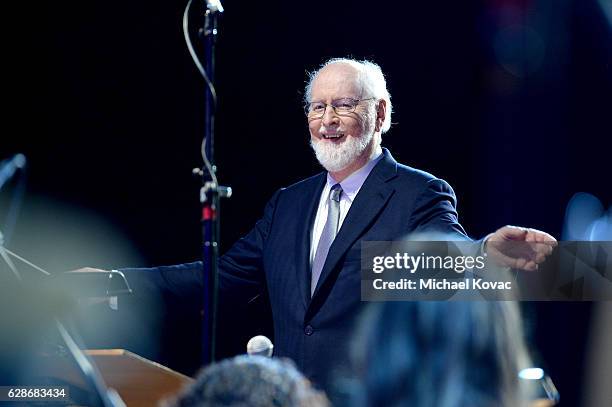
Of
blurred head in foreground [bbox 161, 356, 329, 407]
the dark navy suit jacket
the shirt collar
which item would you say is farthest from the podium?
the shirt collar

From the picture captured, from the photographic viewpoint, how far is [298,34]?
3.91m

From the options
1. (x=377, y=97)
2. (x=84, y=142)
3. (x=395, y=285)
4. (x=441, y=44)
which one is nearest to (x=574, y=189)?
(x=441, y=44)

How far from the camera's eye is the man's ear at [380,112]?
299 cm

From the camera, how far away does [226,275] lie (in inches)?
115

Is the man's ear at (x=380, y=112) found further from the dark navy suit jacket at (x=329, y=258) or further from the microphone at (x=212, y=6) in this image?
the microphone at (x=212, y=6)

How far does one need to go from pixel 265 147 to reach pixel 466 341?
2.80 metres

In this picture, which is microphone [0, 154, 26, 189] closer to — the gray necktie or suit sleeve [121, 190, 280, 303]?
suit sleeve [121, 190, 280, 303]

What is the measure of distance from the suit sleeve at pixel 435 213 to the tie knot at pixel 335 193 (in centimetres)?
31

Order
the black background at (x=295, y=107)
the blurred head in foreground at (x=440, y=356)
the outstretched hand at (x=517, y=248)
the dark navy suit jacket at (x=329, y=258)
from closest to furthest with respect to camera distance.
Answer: the blurred head in foreground at (x=440, y=356), the outstretched hand at (x=517, y=248), the dark navy suit jacket at (x=329, y=258), the black background at (x=295, y=107)

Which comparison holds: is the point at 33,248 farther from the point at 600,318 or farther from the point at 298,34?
the point at 600,318

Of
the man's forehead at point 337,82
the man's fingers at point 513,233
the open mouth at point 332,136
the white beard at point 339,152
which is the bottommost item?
the man's fingers at point 513,233

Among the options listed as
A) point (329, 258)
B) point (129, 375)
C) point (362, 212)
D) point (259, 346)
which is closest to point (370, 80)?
point (362, 212)

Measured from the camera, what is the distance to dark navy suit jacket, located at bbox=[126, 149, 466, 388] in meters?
2.51

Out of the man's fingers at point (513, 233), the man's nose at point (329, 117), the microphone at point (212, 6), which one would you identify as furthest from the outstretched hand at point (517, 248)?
the microphone at point (212, 6)
